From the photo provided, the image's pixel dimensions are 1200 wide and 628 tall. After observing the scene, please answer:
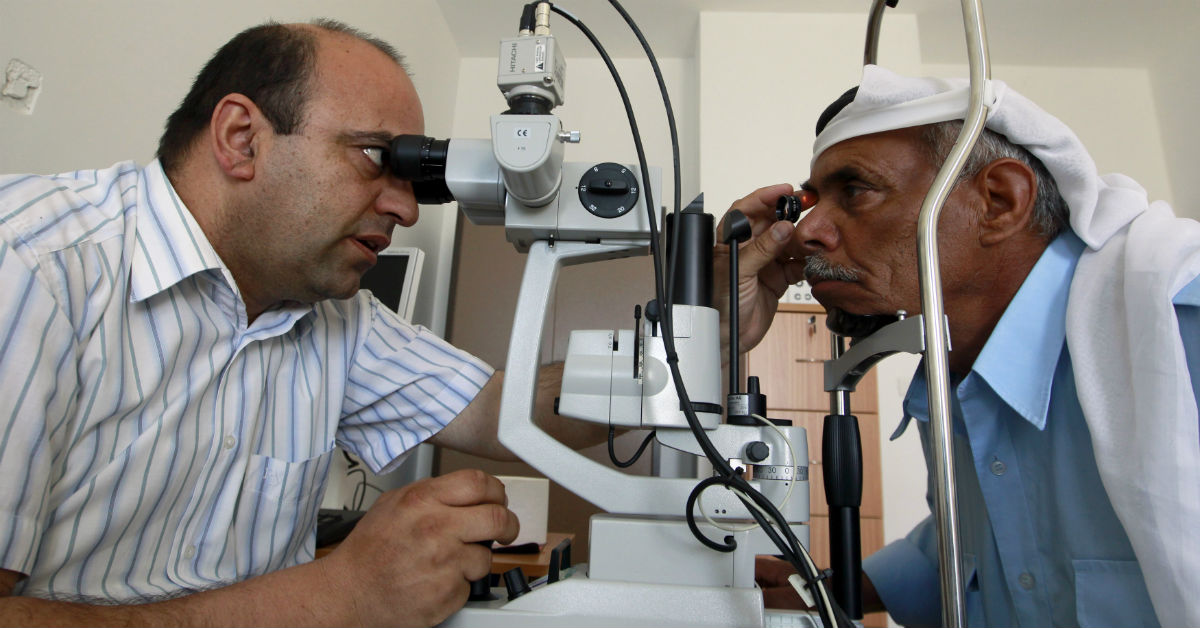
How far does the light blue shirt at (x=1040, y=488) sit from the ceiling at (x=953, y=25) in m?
2.44

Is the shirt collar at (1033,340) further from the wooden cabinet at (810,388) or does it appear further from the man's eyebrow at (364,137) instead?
the wooden cabinet at (810,388)

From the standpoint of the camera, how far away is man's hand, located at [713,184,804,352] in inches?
37.1

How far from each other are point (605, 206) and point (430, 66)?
7.99 ft

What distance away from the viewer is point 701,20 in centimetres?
293

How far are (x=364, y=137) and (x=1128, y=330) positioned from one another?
97cm

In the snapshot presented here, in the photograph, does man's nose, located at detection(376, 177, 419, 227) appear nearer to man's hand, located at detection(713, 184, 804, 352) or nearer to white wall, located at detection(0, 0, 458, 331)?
man's hand, located at detection(713, 184, 804, 352)

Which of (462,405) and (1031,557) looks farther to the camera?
(462,405)

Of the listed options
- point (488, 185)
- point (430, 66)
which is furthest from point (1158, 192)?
point (488, 185)

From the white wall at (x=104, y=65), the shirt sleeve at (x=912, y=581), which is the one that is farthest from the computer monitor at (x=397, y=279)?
the shirt sleeve at (x=912, y=581)

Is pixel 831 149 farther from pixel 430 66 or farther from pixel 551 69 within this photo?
pixel 430 66

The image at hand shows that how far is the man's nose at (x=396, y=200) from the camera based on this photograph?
885 mm

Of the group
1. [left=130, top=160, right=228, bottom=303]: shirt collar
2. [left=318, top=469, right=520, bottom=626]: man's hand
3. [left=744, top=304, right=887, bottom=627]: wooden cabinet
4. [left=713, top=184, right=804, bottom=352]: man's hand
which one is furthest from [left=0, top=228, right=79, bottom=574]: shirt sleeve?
[left=744, top=304, right=887, bottom=627]: wooden cabinet

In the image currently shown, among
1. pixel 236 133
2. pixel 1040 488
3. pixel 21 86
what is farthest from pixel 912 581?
pixel 21 86

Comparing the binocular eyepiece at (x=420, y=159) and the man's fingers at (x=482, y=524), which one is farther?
the binocular eyepiece at (x=420, y=159)
